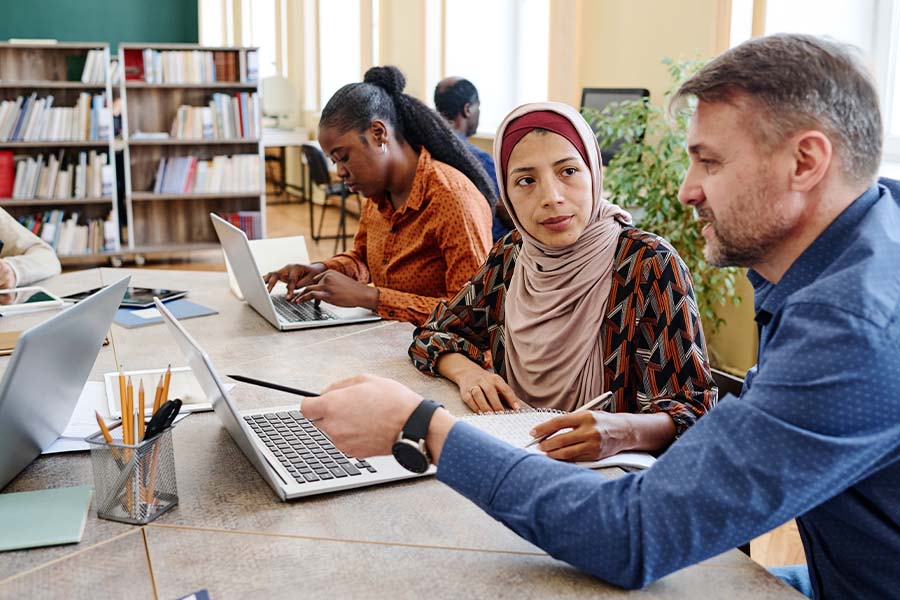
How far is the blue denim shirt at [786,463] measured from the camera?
906mm

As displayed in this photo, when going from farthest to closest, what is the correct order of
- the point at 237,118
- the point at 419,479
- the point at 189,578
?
the point at 237,118 → the point at 419,479 → the point at 189,578

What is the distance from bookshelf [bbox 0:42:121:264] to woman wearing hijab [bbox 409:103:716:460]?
519cm

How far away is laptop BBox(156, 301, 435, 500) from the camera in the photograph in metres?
1.22

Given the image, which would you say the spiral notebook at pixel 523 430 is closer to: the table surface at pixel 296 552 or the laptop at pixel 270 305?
the table surface at pixel 296 552

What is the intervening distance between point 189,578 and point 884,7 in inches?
134

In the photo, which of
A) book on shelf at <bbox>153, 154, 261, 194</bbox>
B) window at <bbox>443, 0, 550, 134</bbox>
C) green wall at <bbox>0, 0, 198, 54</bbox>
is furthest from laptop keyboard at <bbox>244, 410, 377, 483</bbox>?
green wall at <bbox>0, 0, 198, 54</bbox>

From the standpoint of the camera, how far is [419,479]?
4.27ft

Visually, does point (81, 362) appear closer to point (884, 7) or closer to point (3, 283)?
point (3, 283)

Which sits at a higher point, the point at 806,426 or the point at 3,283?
the point at 806,426

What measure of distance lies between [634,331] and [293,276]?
1171mm

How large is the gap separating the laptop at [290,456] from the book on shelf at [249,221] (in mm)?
5665

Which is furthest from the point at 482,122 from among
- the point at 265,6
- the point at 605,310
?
the point at 265,6

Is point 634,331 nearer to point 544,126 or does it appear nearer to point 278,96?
point 544,126

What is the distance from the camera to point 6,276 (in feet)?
8.53
